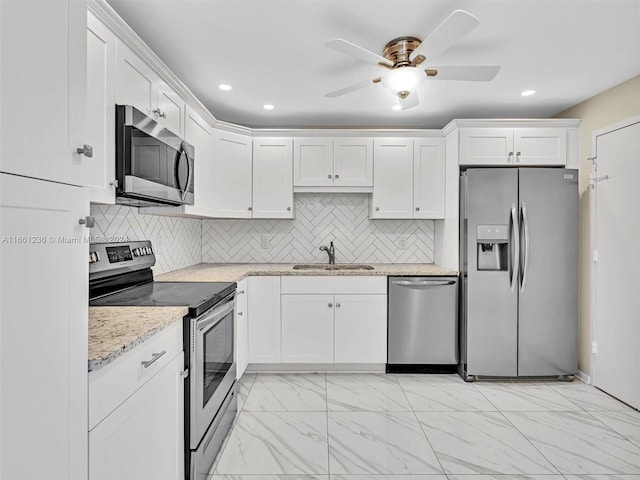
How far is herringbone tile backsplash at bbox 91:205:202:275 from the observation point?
7.30 ft

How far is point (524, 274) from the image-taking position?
10.3ft

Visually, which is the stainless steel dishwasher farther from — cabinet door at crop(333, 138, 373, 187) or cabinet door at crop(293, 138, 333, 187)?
cabinet door at crop(293, 138, 333, 187)

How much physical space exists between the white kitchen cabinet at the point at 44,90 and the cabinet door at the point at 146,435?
28.6 inches

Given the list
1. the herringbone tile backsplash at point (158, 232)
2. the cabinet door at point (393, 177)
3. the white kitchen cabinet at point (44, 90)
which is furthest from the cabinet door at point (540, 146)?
the white kitchen cabinet at point (44, 90)

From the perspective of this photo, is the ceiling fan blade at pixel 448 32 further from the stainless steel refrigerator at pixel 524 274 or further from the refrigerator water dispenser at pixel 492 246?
the refrigerator water dispenser at pixel 492 246

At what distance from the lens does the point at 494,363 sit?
10.4 ft

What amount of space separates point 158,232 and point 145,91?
1.23m

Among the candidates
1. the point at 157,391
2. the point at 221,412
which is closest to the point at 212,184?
the point at 221,412

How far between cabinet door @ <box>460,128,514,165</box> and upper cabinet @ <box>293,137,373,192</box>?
2.86 ft

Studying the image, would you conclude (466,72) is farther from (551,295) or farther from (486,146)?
(551,295)

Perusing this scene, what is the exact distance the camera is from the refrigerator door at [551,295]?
3.15m

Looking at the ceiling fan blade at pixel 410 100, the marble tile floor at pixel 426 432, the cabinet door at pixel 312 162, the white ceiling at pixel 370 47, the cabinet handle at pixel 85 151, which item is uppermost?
the white ceiling at pixel 370 47

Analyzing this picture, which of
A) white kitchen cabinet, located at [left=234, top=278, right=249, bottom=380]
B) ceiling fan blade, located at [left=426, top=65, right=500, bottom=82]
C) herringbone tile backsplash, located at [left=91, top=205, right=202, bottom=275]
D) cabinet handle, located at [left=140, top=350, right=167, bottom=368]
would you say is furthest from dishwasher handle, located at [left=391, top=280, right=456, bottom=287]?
cabinet handle, located at [left=140, top=350, right=167, bottom=368]

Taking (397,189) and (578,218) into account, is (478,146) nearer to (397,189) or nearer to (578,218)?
(397,189)
